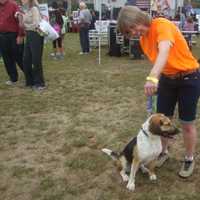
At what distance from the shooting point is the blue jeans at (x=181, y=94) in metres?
3.44

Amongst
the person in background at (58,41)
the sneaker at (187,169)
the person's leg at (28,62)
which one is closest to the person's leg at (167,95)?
the sneaker at (187,169)

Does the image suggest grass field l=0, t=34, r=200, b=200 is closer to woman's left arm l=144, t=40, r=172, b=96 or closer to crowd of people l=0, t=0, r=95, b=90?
crowd of people l=0, t=0, r=95, b=90

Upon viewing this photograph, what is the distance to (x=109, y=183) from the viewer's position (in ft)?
12.5

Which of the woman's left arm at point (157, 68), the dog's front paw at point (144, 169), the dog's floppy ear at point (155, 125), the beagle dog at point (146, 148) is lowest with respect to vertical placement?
the dog's front paw at point (144, 169)

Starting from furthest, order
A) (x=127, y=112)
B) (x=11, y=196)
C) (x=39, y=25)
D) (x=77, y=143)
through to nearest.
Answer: (x=39, y=25) < (x=127, y=112) < (x=77, y=143) < (x=11, y=196)

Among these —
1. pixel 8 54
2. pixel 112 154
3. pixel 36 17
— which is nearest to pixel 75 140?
pixel 112 154

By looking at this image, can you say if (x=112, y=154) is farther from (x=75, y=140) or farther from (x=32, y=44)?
(x=32, y=44)

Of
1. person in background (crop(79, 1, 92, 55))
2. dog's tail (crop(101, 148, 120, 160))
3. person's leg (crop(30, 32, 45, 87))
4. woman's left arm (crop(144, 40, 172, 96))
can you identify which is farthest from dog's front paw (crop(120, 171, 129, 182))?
person in background (crop(79, 1, 92, 55))

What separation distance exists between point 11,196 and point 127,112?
2.80 m

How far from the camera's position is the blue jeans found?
3441mm

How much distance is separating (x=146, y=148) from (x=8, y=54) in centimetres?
472

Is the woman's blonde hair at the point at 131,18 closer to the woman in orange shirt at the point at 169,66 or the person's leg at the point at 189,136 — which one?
the woman in orange shirt at the point at 169,66

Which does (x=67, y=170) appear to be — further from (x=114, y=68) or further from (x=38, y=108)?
(x=114, y=68)

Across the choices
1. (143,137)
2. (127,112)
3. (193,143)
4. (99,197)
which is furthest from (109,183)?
(127,112)
